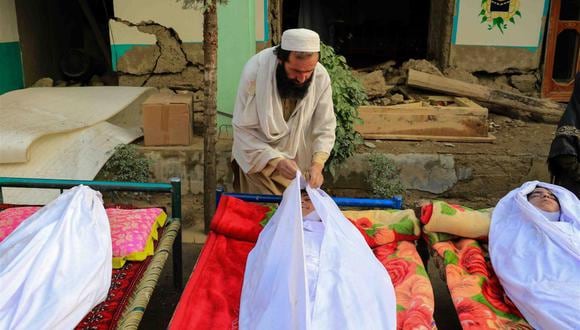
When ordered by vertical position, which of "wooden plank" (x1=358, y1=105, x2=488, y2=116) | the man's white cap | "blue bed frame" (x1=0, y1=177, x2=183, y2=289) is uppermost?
the man's white cap

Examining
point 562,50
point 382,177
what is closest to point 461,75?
point 562,50

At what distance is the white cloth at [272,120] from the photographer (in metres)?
3.04

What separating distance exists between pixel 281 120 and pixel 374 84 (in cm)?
322

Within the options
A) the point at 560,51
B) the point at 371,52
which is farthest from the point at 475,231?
the point at 371,52

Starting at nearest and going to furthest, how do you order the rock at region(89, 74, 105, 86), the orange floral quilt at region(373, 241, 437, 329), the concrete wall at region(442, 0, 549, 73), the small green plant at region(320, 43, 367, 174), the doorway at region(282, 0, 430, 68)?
1. the orange floral quilt at region(373, 241, 437, 329)
2. the small green plant at region(320, 43, 367, 174)
3. the concrete wall at region(442, 0, 549, 73)
4. the rock at region(89, 74, 105, 86)
5. the doorway at region(282, 0, 430, 68)

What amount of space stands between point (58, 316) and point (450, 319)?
7.17ft

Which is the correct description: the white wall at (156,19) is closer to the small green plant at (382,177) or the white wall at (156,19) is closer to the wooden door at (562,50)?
the small green plant at (382,177)

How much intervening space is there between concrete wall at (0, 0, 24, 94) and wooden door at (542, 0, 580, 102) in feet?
20.2

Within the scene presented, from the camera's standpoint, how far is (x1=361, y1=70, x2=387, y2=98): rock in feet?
19.7

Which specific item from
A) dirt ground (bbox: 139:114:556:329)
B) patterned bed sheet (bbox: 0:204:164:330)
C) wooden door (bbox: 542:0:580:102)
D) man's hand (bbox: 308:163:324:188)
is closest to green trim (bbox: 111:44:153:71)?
dirt ground (bbox: 139:114:556:329)

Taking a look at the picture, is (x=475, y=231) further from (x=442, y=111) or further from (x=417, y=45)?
(x=417, y=45)

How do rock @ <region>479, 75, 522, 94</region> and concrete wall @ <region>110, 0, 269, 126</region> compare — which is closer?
concrete wall @ <region>110, 0, 269, 126</region>

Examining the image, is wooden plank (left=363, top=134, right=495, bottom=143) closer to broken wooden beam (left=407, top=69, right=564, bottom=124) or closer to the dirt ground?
the dirt ground

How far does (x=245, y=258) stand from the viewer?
2.87m
